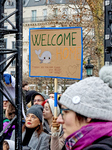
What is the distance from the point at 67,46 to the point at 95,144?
2.67 meters

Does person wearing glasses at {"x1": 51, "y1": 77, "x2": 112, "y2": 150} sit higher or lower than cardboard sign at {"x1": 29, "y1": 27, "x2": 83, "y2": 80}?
lower

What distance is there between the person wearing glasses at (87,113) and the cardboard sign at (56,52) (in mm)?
2101

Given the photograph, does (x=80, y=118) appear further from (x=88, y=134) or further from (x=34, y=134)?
(x=34, y=134)

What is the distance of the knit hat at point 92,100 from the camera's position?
1.71m

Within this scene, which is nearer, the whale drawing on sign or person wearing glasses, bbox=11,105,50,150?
person wearing glasses, bbox=11,105,50,150

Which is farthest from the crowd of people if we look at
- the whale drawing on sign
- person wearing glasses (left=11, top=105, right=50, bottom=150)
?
the whale drawing on sign

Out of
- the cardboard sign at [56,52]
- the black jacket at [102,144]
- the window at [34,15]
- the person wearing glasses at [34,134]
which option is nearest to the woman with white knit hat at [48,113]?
the person wearing glasses at [34,134]

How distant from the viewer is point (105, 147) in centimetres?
147

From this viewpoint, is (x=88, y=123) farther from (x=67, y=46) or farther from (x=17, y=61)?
(x=67, y=46)

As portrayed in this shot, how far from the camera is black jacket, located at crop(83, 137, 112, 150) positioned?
58.2 inches

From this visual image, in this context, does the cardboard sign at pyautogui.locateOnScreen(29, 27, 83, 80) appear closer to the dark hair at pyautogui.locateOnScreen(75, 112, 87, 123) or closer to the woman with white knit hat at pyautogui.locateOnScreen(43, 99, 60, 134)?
the woman with white knit hat at pyautogui.locateOnScreen(43, 99, 60, 134)

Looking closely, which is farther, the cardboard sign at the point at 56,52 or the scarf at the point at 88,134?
the cardboard sign at the point at 56,52

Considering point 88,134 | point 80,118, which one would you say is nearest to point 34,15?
point 80,118

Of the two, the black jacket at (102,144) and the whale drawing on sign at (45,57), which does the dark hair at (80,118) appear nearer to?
the black jacket at (102,144)
